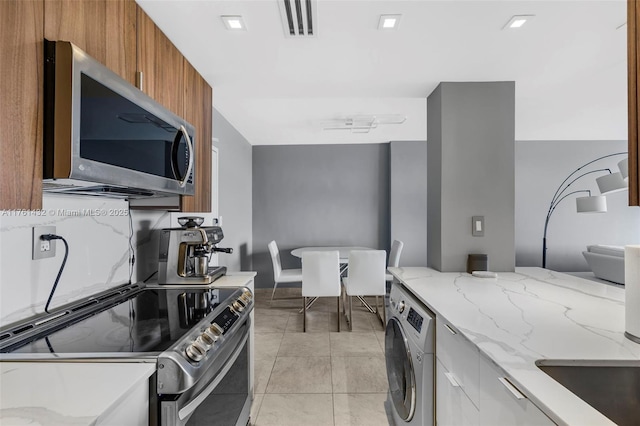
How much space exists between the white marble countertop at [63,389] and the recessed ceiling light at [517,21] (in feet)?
6.88

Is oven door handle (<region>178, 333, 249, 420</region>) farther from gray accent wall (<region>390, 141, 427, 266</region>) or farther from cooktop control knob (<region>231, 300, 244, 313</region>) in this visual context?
gray accent wall (<region>390, 141, 427, 266</region>)

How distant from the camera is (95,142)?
979 mm

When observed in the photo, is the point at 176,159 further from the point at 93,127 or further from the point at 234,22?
the point at 234,22

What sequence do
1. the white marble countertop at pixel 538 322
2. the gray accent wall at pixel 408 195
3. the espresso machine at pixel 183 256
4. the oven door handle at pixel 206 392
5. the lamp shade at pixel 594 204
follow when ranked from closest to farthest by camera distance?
1. the white marble countertop at pixel 538 322
2. the oven door handle at pixel 206 392
3. the espresso machine at pixel 183 256
4. the lamp shade at pixel 594 204
5. the gray accent wall at pixel 408 195

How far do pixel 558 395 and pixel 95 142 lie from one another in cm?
140

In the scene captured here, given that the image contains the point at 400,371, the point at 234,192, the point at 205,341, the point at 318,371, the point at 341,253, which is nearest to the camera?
the point at 205,341

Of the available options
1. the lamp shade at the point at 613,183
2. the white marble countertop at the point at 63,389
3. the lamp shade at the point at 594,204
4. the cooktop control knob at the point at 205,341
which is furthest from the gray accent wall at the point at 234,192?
the lamp shade at the point at 594,204

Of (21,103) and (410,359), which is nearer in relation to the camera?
(21,103)

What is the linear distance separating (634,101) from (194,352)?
1563 millimetres

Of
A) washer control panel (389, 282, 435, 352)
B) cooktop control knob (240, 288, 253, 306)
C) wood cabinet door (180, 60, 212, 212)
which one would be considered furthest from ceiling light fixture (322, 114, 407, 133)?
cooktop control knob (240, 288, 253, 306)

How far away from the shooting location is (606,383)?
931 mm

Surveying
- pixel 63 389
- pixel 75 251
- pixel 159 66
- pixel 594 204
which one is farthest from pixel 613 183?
pixel 75 251

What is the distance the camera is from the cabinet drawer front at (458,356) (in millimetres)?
1092

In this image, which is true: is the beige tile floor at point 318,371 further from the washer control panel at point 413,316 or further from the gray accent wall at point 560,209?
the gray accent wall at point 560,209
